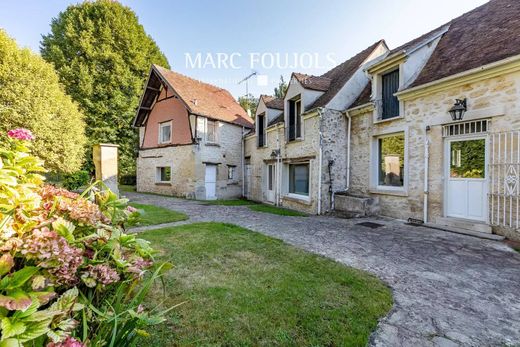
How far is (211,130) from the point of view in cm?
1498

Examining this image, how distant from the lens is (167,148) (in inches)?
624

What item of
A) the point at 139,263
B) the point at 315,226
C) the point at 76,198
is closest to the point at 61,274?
the point at 139,263

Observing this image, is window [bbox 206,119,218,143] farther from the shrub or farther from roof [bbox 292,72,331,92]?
the shrub

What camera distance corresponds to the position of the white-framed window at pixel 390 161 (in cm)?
784

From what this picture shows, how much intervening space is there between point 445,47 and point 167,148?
14.6m

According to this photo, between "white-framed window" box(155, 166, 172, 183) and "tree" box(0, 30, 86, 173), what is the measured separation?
4652mm

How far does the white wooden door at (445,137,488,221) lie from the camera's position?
6043 mm

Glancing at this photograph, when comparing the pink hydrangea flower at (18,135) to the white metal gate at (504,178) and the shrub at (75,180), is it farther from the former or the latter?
the shrub at (75,180)

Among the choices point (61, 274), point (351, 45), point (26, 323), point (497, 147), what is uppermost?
point (351, 45)

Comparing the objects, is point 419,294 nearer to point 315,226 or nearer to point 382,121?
point 315,226

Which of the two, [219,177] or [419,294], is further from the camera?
[219,177]

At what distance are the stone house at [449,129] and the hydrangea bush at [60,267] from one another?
7394 mm

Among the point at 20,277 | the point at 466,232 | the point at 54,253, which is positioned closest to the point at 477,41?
the point at 466,232

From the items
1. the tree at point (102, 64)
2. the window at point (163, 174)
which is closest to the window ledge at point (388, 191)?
the window at point (163, 174)
